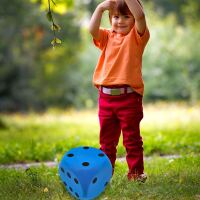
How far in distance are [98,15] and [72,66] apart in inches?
654

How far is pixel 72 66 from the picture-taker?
2095cm

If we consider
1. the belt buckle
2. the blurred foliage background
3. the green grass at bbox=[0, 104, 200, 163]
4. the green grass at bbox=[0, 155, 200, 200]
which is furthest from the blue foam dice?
the blurred foliage background

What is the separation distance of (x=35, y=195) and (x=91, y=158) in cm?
51

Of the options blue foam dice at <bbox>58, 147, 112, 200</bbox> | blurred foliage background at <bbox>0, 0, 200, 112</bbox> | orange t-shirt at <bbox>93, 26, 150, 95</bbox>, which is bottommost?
blurred foliage background at <bbox>0, 0, 200, 112</bbox>

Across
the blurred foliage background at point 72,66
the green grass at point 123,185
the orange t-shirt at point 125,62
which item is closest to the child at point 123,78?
the orange t-shirt at point 125,62

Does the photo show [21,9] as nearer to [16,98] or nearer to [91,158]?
[16,98]

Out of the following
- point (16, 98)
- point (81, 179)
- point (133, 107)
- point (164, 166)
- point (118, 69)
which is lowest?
point (16, 98)

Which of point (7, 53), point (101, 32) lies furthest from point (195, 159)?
point (7, 53)

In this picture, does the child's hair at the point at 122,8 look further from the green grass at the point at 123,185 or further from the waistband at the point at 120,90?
the green grass at the point at 123,185

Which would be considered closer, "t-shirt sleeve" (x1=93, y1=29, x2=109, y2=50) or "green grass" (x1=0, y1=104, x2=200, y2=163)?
"t-shirt sleeve" (x1=93, y1=29, x2=109, y2=50)

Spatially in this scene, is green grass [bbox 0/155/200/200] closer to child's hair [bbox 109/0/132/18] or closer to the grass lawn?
the grass lawn

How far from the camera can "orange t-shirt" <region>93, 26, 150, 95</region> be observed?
429cm

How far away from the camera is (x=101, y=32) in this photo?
177 inches

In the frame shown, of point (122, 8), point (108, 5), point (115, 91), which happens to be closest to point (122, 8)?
point (122, 8)
